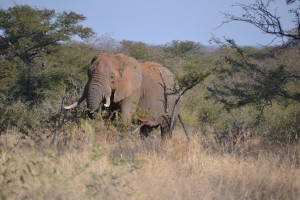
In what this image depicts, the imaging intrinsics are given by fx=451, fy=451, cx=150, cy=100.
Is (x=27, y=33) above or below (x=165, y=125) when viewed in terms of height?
above

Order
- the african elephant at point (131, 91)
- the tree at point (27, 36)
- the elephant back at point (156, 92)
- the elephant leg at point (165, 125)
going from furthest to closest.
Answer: the tree at point (27, 36) < the elephant leg at point (165, 125) < the elephant back at point (156, 92) < the african elephant at point (131, 91)

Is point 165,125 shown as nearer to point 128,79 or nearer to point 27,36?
point 128,79

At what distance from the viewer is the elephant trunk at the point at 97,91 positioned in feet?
29.6

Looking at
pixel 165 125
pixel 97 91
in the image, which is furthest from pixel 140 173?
pixel 165 125

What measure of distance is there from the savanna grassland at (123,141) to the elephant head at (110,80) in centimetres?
44

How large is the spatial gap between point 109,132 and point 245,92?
9.65 ft

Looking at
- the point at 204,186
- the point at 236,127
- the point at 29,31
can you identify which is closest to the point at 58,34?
the point at 29,31

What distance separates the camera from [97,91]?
9094mm

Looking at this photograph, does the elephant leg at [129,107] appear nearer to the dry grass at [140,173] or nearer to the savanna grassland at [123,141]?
the savanna grassland at [123,141]

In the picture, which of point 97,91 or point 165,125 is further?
point 165,125

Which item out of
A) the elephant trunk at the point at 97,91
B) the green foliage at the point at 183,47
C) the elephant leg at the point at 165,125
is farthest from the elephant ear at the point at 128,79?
the green foliage at the point at 183,47

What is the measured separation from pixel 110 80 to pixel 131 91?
597 millimetres

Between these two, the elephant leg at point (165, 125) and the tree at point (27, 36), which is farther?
the tree at point (27, 36)

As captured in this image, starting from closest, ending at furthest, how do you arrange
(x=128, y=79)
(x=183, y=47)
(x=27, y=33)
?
(x=128, y=79)
(x=27, y=33)
(x=183, y=47)
